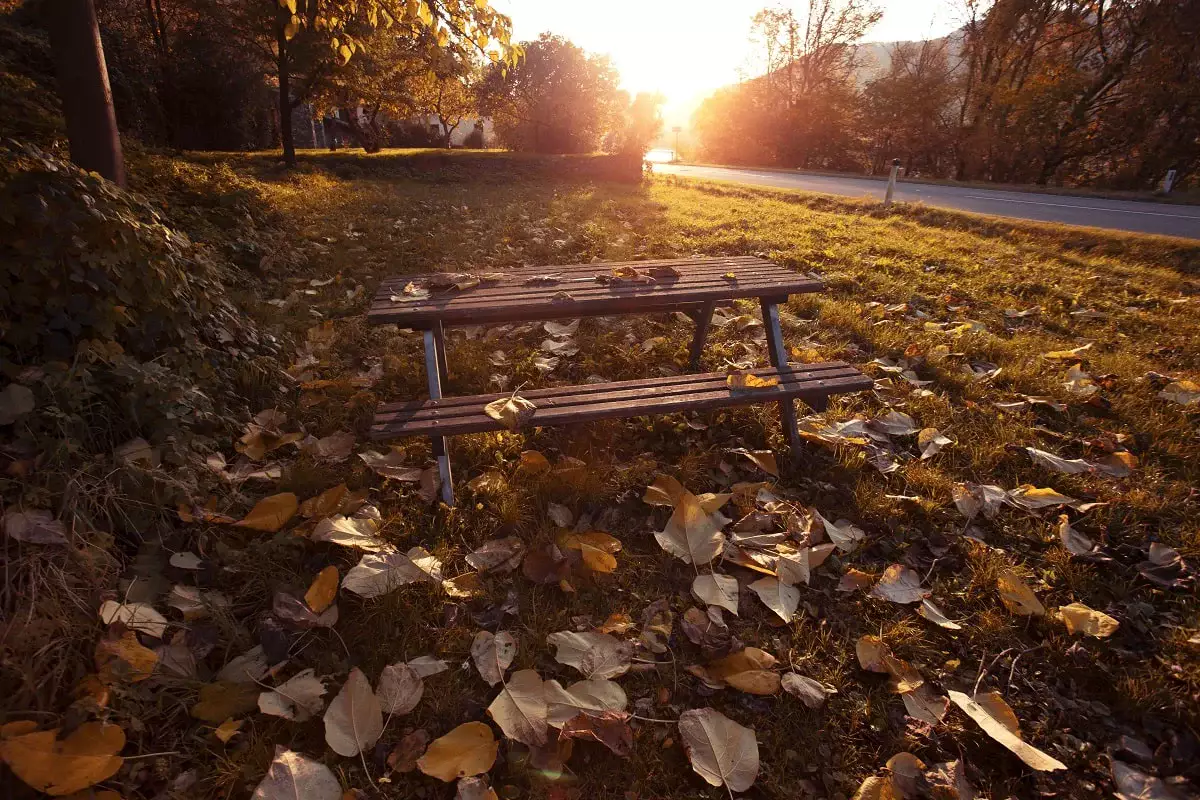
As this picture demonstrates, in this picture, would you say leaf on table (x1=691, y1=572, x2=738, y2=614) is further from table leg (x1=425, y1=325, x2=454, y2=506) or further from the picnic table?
table leg (x1=425, y1=325, x2=454, y2=506)

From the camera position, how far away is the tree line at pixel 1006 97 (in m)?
16.8

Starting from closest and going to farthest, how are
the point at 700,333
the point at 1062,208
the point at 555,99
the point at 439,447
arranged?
the point at 439,447 → the point at 700,333 → the point at 1062,208 → the point at 555,99

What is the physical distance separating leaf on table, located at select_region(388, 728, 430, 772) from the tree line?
79.3ft

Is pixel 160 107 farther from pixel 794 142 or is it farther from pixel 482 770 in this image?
pixel 794 142

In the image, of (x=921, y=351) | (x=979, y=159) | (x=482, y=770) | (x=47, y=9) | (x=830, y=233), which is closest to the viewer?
(x=482, y=770)

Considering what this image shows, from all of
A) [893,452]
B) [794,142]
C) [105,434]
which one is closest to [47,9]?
[105,434]

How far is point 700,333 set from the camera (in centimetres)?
340

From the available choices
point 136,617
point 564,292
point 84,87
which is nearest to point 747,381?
point 564,292

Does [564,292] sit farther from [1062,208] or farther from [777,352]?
[1062,208]

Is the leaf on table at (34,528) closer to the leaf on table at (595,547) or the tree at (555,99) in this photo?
the leaf on table at (595,547)

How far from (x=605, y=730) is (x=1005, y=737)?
100cm

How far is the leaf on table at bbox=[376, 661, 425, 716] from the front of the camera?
1.41 m

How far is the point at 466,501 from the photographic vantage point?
2244 millimetres

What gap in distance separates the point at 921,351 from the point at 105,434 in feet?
14.4
